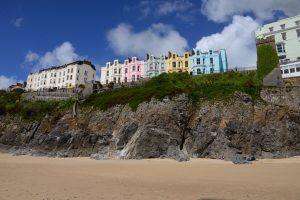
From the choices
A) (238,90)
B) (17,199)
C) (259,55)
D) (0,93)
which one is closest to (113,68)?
(0,93)

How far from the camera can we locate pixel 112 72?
78.0 metres

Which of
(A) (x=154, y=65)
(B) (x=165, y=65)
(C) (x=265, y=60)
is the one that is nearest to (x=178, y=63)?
(B) (x=165, y=65)

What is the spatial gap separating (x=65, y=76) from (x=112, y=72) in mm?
18493

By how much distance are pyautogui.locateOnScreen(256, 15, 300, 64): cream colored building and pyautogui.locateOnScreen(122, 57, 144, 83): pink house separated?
A: 3207 centimetres

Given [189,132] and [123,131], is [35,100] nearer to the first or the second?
[123,131]

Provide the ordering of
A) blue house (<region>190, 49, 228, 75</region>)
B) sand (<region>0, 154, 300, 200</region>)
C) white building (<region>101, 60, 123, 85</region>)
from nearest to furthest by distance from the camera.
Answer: sand (<region>0, 154, 300, 200</region>), blue house (<region>190, 49, 228, 75</region>), white building (<region>101, 60, 123, 85</region>)

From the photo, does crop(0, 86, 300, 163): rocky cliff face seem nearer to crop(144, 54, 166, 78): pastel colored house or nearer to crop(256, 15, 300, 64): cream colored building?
crop(256, 15, 300, 64): cream colored building

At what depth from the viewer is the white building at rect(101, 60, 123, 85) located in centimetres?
7681

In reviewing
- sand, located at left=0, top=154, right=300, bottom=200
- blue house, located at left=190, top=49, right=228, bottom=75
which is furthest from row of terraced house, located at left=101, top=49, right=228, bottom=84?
sand, located at left=0, top=154, right=300, bottom=200

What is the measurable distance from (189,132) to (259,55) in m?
23.2

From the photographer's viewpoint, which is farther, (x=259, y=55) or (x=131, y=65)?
(x=131, y=65)

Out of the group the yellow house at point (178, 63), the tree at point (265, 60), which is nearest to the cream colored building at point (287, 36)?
the tree at point (265, 60)

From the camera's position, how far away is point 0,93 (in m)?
62.1

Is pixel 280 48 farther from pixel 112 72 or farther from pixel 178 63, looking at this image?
pixel 112 72
